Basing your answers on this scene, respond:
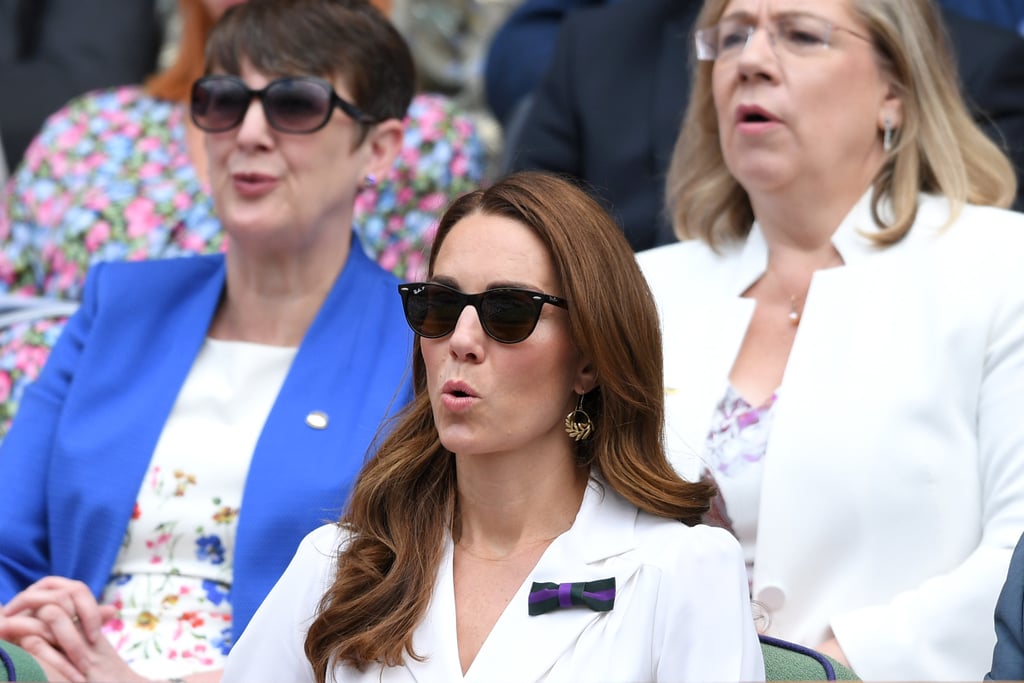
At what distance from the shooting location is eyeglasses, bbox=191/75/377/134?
3.79 meters

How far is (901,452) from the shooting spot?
3309 millimetres

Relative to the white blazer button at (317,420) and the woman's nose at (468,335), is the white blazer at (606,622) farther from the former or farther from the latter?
the white blazer button at (317,420)

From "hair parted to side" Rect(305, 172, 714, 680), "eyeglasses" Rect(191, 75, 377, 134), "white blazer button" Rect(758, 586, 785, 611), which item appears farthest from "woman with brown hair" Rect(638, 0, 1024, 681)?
"eyeglasses" Rect(191, 75, 377, 134)

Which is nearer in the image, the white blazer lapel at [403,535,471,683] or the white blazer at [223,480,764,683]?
the white blazer at [223,480,764,683]

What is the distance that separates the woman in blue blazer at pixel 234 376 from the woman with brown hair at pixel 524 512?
673 mm

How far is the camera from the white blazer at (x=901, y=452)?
3.18 metres

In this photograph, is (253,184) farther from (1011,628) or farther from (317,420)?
(1011,628)

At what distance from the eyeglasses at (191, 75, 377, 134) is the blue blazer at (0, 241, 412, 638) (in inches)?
14.7

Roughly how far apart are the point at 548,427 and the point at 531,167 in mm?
2095

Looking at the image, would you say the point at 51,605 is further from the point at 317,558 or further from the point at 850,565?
the point at 850,565

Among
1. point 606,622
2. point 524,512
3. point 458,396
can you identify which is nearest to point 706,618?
point 606,622

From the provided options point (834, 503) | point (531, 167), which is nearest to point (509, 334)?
point (834, 503)

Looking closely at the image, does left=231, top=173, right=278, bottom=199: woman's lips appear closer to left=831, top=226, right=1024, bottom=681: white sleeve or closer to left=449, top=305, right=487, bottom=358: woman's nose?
left=449, top=305, right=487, bottom=358: woman's nose

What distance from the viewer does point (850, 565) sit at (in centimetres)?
332
